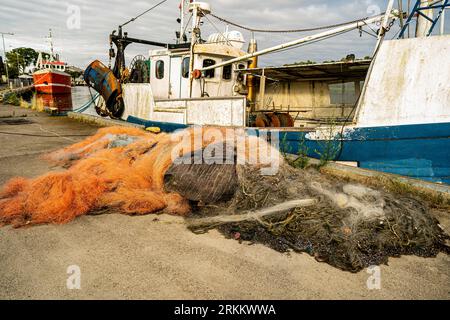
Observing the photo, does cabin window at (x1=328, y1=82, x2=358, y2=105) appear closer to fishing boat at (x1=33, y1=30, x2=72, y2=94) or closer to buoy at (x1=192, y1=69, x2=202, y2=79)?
buoy at (x1=192, y1=69, x2=202, y2=79)

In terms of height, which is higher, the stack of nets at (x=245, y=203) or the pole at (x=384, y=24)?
the pole at (x=384, y=24)

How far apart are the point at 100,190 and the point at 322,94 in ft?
25.8

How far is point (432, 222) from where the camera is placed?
3.57m

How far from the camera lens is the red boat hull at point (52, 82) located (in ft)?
75.9

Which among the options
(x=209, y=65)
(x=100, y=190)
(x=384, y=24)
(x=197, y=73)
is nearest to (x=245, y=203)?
(x=100, y=190)

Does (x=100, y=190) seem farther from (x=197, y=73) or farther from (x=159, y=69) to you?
(x=159, y=69)

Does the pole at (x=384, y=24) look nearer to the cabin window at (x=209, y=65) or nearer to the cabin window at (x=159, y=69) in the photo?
the cabin window at (x=209, y=65)

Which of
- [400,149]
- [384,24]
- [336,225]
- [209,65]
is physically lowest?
[336,225]

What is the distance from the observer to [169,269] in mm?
2914

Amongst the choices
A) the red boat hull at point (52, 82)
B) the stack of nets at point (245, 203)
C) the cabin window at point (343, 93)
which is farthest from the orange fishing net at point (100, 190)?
the red boat hull at point (52, 82)

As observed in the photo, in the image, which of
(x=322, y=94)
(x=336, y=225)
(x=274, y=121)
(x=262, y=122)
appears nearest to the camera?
(x=336, y=225)

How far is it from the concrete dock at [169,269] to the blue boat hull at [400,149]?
2624mm

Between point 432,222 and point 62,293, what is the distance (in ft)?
12.8

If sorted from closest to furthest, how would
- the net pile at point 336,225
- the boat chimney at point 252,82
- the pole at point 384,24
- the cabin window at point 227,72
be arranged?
the net pile at point 336,225 → the pole at point 384,24 → the boat chimney at point 252,82 → the cabin window at point 227,72
